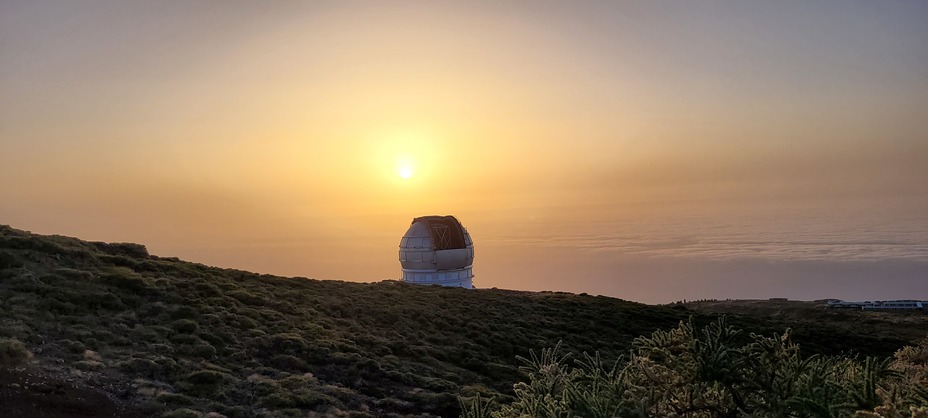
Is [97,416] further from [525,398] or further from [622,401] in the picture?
[622,401]

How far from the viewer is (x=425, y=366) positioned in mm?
24328

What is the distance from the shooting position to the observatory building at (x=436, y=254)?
5159cm

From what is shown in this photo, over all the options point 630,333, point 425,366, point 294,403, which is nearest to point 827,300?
point 630,333

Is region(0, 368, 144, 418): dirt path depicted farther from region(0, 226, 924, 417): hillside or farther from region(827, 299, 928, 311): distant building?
region(827, 299, 928, 311): distant building

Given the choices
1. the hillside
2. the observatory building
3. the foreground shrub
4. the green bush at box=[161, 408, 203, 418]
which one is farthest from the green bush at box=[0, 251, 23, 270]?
the observatory building

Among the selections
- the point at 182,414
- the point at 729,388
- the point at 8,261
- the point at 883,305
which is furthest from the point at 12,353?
the point at 883,305

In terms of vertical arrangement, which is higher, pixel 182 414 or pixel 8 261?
pixel 8 261

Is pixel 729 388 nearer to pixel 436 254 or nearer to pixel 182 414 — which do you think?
pixel 182 414

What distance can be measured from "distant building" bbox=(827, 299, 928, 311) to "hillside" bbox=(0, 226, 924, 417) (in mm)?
22081

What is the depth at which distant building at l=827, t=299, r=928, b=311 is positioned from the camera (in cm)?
5800

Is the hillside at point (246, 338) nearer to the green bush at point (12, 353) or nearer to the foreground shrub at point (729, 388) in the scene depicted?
the green bush at point (12, 353)

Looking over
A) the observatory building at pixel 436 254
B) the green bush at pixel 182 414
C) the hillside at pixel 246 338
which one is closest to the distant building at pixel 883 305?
the hillside at pixel 246 338

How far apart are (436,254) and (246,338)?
1135 inches

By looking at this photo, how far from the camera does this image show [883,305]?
5903 cm
